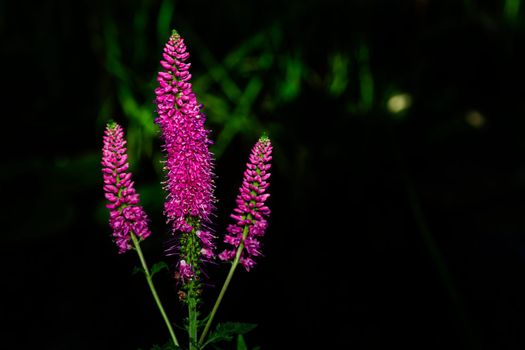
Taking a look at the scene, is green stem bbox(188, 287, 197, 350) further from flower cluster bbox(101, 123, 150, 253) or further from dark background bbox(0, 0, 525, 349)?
dark background bbox(0, 0, 525, 349)

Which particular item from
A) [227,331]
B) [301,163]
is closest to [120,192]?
[227,331]

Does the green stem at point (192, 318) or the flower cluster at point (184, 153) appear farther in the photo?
the green stem at point (192, 318)

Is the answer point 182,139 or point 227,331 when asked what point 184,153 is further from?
point 227,331

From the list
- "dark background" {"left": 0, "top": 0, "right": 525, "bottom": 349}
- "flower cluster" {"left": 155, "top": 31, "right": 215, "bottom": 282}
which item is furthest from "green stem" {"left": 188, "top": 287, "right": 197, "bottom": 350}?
"dark background" {"left": 0, "top": 0, "right": 525, "bottom": 349}

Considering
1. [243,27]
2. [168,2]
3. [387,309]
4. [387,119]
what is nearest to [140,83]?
[168,2]

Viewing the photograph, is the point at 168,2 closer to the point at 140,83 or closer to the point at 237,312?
the point at 140,83

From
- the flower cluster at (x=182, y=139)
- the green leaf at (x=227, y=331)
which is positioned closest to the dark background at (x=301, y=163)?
the green leaf at (x=227, y=331)

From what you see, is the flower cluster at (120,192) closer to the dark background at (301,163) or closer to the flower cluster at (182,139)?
the flower cluster at (182,139)
